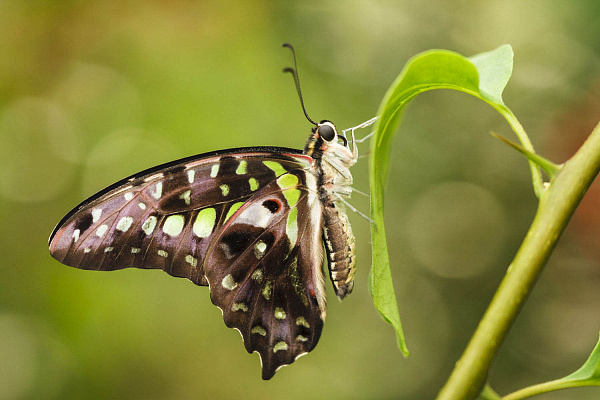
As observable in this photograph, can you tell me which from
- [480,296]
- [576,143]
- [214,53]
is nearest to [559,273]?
[480,296]

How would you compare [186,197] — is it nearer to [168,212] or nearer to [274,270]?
[168,212]

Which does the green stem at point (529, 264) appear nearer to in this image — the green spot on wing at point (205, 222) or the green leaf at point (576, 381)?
the green leaf at point (576, 381)

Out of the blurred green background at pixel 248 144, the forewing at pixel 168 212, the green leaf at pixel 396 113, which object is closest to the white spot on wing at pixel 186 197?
the forewing at pixel 168 212

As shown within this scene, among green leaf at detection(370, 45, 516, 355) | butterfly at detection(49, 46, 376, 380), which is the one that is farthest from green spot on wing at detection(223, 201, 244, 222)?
green leaf at detection(370, 45, 516, 355)

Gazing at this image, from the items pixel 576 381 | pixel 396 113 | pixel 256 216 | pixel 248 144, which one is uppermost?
pixel 248 144

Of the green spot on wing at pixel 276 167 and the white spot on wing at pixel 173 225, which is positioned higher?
the green spot on wing at pixel 276 167

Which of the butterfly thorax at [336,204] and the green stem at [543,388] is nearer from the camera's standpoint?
the green stem at [543,388]

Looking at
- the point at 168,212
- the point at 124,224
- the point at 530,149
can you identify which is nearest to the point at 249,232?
the point at 168,212

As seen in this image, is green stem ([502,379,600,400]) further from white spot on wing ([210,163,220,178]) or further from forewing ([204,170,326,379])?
white spot on wing ([210,163,220,178])
